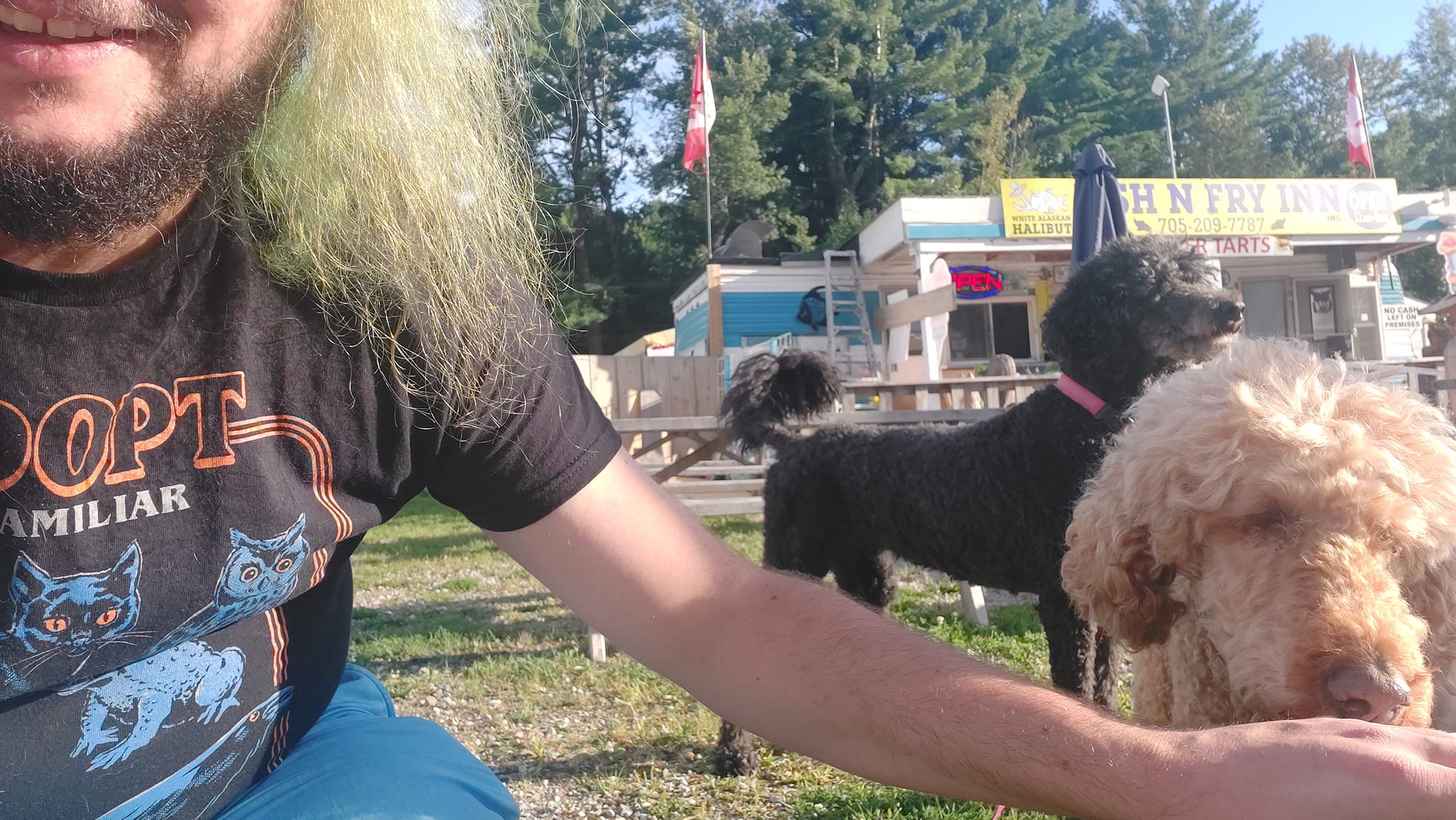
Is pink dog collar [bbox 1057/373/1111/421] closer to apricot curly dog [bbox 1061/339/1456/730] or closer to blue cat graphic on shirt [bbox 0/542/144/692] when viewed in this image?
apricot curly dog [bbox 1061/339/1456/730]

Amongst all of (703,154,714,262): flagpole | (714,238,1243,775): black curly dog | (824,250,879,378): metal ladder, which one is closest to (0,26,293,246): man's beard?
(714,238,1243,775): black curly dog

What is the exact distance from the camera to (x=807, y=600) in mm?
1312

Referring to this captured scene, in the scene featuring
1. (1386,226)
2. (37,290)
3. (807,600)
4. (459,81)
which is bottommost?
(807,600)

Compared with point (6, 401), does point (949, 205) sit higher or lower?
higher

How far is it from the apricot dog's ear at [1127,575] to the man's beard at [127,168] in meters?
1.78

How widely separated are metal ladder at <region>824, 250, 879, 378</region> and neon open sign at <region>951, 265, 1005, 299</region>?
1.93 meters

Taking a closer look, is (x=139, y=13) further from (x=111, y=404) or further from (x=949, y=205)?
(x=949, y=205)

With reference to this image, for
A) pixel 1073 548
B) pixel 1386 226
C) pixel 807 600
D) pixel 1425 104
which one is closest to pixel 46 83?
pixel 807 600

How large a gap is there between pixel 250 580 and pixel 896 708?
0.88m

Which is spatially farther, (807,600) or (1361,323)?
(1361,323)

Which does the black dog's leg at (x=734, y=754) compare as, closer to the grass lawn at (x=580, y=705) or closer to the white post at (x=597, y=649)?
the grass lawn at (x=580, y=705)

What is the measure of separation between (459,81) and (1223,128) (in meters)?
44.6

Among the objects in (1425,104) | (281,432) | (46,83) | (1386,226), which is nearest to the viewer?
(46,83)

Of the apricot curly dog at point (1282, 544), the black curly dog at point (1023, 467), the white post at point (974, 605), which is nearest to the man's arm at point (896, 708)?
the apricot curly dog at point (1282, 544)
